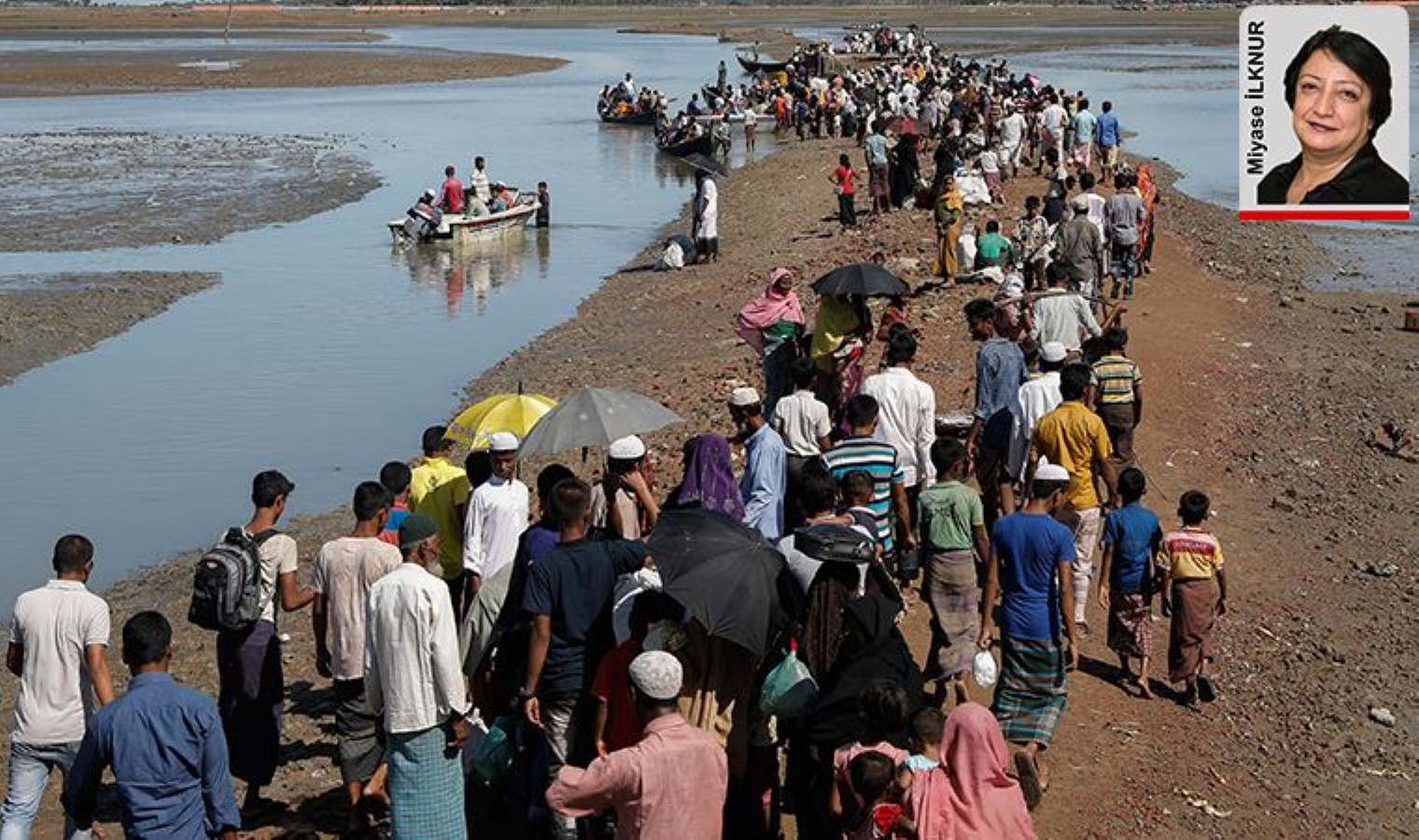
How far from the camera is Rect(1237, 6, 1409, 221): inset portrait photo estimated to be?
9.25 m

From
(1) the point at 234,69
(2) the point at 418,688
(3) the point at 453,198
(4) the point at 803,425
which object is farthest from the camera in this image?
(1) the point at 234,69

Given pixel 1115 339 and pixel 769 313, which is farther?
pixel 769 313

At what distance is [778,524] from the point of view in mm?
8789

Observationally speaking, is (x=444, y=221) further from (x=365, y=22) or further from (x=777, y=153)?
(x=365, y=22)

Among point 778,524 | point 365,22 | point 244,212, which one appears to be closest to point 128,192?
point 244,212

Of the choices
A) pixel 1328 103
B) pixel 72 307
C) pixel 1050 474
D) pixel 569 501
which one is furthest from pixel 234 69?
pixel 569 501

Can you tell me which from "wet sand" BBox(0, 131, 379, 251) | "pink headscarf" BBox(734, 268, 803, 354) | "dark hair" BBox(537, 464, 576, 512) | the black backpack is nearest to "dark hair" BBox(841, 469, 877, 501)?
"dark hair" BBox(537, 464, 576, 512)

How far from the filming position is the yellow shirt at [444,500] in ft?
28.8

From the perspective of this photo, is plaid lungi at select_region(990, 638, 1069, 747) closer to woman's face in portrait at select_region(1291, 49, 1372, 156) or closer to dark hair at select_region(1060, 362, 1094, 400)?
dark hair at select_region(1060, 362, 1094, 400)

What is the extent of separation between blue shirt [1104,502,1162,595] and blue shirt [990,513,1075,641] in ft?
4.60

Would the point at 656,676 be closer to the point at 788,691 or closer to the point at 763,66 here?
the point at 788,691

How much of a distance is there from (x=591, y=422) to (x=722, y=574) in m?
2.46

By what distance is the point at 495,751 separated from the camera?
23.8 feet

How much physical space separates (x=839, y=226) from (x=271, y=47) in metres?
83.3
